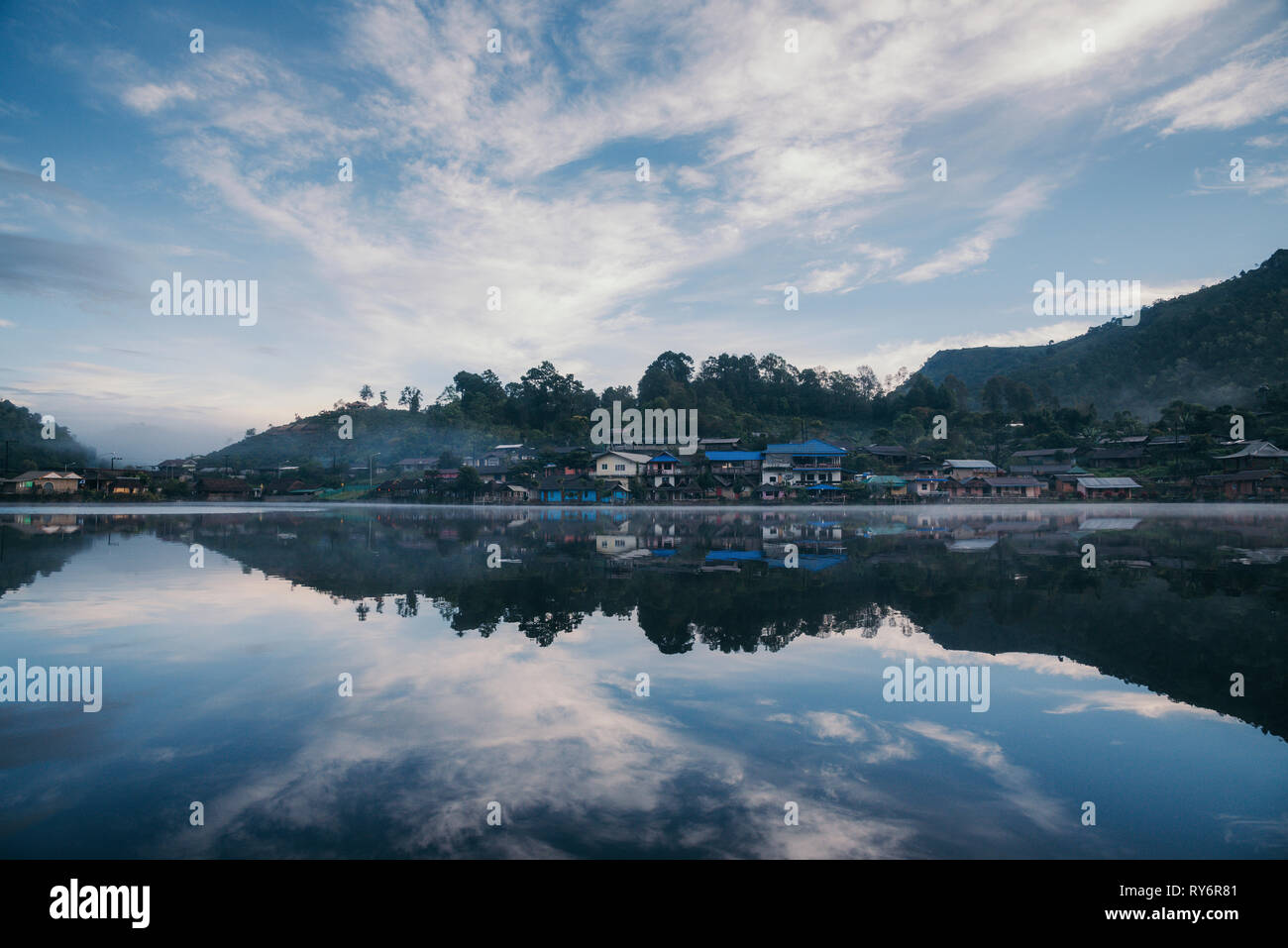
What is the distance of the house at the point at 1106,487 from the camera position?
51.7 metres

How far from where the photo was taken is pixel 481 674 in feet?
22.5

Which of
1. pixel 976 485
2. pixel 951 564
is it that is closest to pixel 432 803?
pixel 951 564

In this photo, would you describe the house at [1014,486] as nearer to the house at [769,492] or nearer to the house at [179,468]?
the house at [769,492]

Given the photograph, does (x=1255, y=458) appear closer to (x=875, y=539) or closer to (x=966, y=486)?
(x=966, y=486)

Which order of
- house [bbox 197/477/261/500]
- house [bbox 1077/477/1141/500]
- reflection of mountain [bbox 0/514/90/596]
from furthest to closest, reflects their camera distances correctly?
house [bbox 197/477/261/500]
house [bbox 1077/477/1141/500]
reflection of mountain [bbox 0/514/90/596]

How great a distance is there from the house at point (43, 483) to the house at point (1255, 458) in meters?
104

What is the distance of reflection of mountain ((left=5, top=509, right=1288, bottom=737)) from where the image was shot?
7.97 metres

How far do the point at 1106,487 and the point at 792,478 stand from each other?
25.5 m

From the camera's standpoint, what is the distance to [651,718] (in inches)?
223

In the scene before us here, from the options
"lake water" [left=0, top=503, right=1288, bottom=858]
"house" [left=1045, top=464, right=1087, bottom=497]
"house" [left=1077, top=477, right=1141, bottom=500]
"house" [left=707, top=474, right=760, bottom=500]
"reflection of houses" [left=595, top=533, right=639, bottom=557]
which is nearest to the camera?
"lake water" [left=0, top=503, right=1288, bottom=858]

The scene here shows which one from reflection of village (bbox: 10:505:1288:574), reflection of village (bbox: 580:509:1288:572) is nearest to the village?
reflection of village (bbox: 10:505:1288:574)

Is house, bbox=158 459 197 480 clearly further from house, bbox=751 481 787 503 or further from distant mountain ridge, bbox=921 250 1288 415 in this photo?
distant mountain ridge, bbox=921 250 1288 415

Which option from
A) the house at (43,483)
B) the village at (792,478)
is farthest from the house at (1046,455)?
the house at (43,483)

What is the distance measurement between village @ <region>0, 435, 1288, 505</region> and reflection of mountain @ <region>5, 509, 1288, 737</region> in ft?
104
